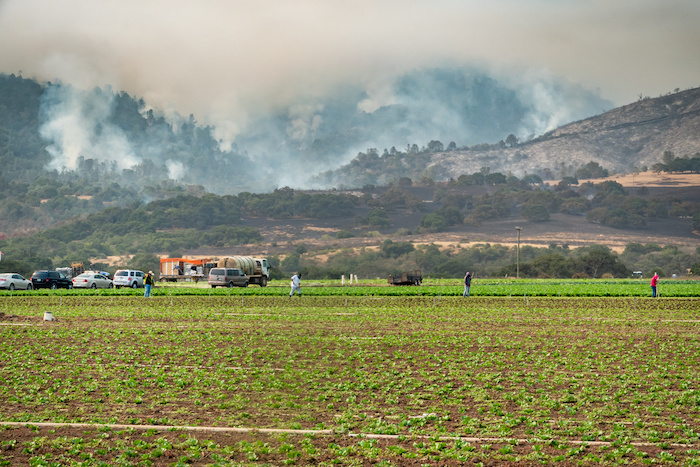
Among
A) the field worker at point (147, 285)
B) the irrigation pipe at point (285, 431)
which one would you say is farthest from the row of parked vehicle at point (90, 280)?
the irrigation pipe at point (285, 431)

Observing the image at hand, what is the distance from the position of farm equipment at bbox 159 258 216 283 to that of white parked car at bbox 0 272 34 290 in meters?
21.5

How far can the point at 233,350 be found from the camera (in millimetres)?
25750

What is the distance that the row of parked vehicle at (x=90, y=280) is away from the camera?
70.5 metres

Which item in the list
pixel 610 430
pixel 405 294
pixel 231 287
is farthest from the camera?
pixel 231 287

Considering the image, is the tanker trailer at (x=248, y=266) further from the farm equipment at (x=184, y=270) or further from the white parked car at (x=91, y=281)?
the white parked car at (x=91, y=281)

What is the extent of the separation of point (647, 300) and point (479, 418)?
48.8m

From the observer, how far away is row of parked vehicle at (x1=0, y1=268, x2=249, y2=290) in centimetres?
7050

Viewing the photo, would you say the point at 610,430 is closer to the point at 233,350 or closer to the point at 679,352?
the point at 679,352

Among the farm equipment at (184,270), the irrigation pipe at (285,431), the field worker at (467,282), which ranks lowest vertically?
the irrigation pipe at (285,431)

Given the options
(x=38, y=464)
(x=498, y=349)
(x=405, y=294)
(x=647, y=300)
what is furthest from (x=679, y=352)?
(x=405, y=294)

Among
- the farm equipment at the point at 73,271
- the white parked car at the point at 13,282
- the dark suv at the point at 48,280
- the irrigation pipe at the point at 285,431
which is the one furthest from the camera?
the farm equipment at the point at 73,271

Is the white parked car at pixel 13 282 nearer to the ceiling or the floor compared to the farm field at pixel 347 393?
nearer to the ceiling

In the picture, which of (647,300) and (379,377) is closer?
(379,377)

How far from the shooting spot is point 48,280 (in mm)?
72562
